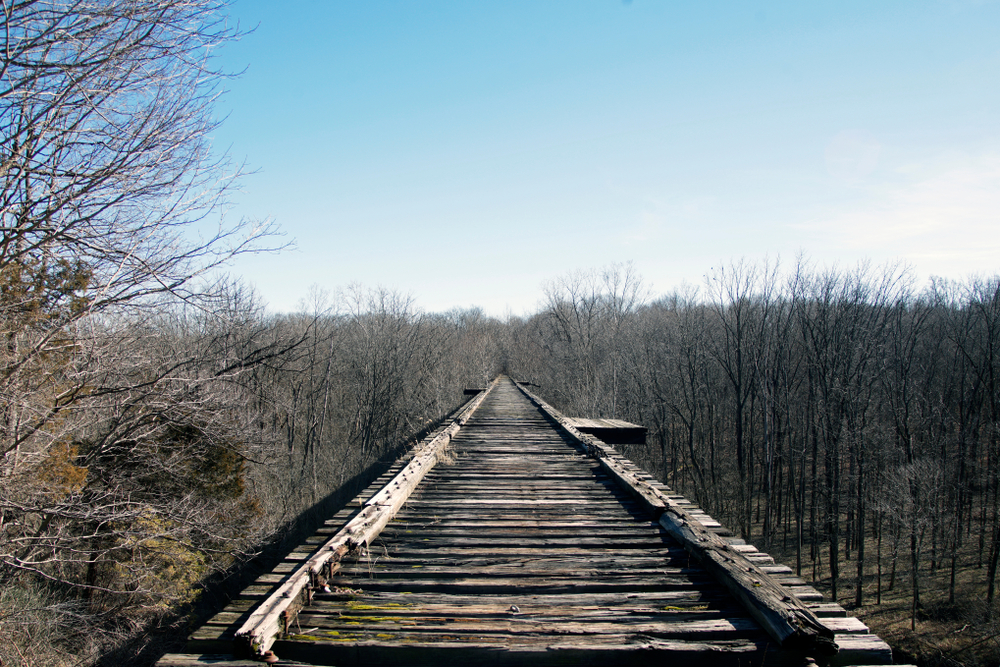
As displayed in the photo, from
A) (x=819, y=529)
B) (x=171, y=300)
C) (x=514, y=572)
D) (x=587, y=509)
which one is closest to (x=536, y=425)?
(x=587, y=509)

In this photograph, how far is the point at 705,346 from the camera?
31.7 meters

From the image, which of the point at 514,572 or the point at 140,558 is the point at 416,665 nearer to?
the point at 514,572

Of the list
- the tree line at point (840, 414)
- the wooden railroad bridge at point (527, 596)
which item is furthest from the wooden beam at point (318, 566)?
the tree line at point (840, 414)

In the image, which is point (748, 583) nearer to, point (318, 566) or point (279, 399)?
point (318, 566)

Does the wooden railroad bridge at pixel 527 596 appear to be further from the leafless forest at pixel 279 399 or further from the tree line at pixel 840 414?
the tree line at pixel 840 414

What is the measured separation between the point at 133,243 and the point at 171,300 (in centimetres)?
92

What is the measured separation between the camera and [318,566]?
3.19 meters

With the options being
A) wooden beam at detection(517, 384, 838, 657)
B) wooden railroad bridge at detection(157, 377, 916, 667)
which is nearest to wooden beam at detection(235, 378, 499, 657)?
wooden railroad bridge at detection(157, 377, 916, 667)

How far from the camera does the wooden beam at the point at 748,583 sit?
7.98ft

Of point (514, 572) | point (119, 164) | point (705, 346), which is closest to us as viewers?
point (514, 572)

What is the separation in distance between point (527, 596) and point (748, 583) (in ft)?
4.24

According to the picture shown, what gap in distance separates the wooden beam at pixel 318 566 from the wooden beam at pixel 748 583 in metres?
2.44

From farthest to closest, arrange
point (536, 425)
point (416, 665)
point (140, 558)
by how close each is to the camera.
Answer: point (536, 425) < point (140, 558) < point (416, 665)

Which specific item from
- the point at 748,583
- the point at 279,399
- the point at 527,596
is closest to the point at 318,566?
the point at 527,596
